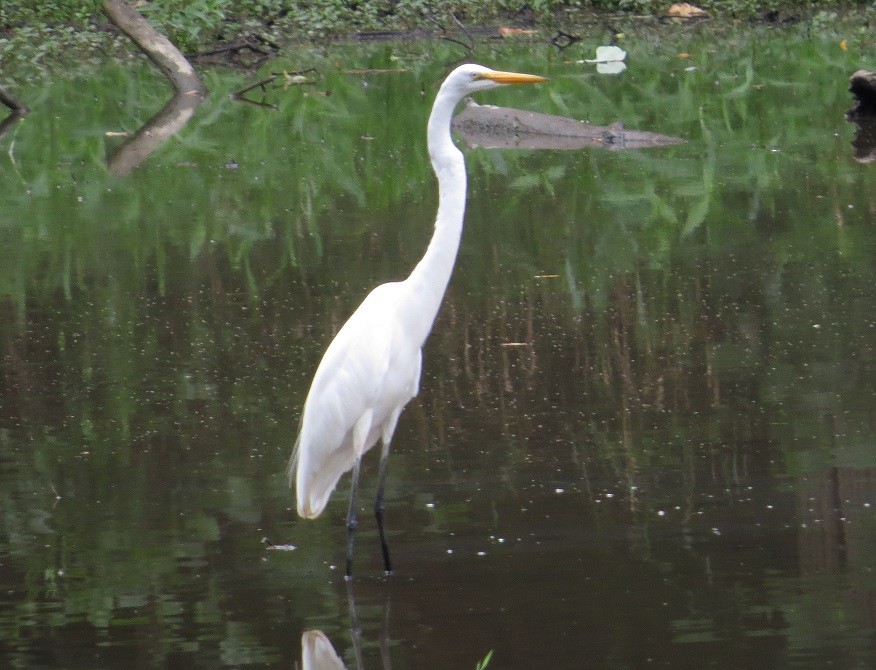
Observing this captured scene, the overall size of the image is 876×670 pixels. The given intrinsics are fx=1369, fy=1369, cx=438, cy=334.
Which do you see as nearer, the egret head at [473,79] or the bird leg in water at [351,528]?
the bird leg in water at [351,528]

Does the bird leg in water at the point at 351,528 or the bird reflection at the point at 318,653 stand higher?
the bird leg in water at the point at 351,528

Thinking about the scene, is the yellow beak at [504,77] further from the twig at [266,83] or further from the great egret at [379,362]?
the twig at [266,83]

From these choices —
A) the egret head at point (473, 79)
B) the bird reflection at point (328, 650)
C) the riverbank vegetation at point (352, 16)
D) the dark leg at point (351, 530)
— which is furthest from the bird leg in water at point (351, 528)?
the riverbank vegetation at point (352, 16)

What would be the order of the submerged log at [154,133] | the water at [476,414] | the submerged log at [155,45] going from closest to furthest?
1. the water at [476,414]
2. the submerged log at [154,133]
3. the submerged log at [155,45]

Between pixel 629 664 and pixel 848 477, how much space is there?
54.1 inches

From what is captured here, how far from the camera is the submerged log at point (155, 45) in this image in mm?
13406

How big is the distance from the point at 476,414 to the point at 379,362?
117 centimetres

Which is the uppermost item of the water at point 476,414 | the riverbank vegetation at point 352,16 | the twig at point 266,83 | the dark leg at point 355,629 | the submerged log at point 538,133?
the riverbank vegetation at point 352,16

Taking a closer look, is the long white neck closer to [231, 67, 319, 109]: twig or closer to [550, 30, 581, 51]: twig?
[231, 67, 319, 109]: twig

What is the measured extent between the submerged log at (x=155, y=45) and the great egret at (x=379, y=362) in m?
10.1

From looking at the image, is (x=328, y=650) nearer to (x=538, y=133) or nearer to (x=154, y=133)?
(x=538, y=133)

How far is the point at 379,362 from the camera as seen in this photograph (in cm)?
386

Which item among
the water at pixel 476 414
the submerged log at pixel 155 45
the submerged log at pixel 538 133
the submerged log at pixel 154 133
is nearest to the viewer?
the water at pixel 476 414

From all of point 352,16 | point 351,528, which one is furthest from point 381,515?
point 352,16
